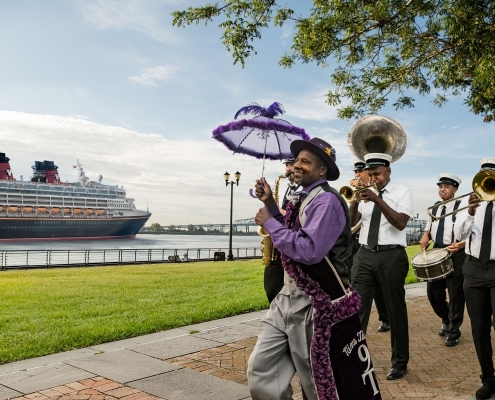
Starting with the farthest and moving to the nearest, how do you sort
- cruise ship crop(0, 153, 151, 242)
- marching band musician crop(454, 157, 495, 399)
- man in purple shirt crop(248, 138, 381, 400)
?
1. cruise ship crop(0, 153, 151, 242)
2. marching band musician crop(454, 157, 495, 399)
3. man in purple shirt crop(248, 138, 381, 400)

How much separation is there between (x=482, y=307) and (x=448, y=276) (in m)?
2.46

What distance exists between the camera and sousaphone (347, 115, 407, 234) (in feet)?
20.5

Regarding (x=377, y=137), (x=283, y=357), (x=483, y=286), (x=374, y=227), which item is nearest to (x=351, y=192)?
(x=374, y=227)

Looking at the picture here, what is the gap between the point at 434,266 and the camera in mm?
6332

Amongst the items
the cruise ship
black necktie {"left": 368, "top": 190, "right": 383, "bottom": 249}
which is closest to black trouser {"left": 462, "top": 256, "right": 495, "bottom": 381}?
black necktie {"left": 368, "top": 190, "right": 383, "bottom": 249}

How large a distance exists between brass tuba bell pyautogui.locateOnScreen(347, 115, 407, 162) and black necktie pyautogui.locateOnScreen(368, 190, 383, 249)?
4.16 feet

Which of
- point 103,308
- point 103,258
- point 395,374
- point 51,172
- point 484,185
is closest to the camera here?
point 484,185

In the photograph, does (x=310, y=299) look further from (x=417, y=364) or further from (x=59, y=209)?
(x=59, y=209)

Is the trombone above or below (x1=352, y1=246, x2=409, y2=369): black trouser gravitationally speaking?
above

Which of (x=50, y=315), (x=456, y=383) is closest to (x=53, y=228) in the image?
(x=50, y=315)

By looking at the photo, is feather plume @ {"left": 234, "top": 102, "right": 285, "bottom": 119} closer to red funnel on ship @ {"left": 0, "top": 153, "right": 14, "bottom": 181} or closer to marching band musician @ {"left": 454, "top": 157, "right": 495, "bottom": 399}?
marching band musician @ {"left": 454, "top": 157, "right": 495, "bottom": 399}

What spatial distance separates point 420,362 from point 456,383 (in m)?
0.75

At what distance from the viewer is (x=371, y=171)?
16.8ft

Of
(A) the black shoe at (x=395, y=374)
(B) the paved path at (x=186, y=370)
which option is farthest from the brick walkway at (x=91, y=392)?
(A) the black shoe at (x=395, y=374)
